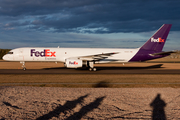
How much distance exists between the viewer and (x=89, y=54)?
3253 centimetres

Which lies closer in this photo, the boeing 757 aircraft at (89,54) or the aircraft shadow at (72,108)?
the aircraft shadow at (72,108)

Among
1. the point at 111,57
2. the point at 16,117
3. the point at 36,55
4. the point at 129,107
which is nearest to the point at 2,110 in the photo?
the point at 16,117

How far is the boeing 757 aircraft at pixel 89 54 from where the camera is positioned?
3050 centimetres

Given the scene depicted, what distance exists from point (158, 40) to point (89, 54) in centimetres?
1458

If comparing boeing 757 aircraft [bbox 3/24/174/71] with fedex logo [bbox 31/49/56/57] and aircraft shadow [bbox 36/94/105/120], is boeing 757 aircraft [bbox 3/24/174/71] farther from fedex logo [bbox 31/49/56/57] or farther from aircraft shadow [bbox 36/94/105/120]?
aircraft shadow [bbox 36/94/105/120]

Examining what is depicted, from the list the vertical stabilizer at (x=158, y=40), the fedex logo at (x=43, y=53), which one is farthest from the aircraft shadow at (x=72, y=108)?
the vertical stabilizer at (x=158, y=40)

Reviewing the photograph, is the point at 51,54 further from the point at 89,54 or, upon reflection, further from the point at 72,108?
the point at 72,108

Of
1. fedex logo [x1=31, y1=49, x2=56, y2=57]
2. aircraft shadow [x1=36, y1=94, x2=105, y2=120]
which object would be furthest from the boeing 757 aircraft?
aircraft shadow [x1=36, y1=94, x2=105, y2=120]

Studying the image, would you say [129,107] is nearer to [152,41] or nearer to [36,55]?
[36,55]

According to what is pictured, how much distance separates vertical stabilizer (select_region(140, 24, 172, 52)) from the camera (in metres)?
33.8

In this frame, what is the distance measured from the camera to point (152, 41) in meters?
34.2

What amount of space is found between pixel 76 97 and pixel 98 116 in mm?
2777

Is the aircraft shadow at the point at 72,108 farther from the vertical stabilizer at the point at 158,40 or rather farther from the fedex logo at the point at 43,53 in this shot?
the vertical stabilizer at the point at 158,40

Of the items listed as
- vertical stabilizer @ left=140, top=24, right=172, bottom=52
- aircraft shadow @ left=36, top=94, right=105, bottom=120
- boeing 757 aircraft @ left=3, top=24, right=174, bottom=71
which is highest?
vertical stabilizer @ left=140, top=24, right=172, bottom=52
